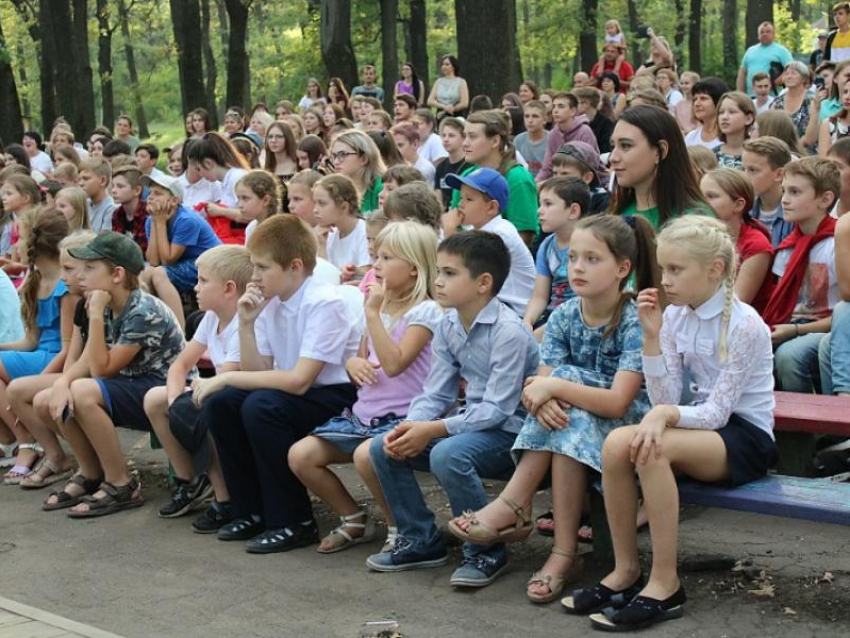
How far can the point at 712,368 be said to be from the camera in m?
5.07

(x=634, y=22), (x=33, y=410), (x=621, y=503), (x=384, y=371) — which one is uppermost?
(x=634, y=22)

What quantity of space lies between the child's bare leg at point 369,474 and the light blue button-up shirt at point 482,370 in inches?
10.8

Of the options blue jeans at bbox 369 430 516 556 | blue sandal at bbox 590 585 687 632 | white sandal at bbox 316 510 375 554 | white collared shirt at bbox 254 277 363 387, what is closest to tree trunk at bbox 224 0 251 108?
white collared shirt at bbox 254 277 363 387

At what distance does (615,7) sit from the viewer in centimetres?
4078

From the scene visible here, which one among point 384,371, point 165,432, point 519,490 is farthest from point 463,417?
point 165,432

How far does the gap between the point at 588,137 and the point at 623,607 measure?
8.45 m

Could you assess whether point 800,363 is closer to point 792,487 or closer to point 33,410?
point 792,487

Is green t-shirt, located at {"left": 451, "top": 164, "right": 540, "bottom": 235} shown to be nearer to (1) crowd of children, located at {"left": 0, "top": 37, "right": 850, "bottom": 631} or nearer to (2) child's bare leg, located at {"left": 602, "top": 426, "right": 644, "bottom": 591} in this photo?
(1) crowd of children, located at {"left": 0, "top": 37, "right": 850, "bottom": 631}

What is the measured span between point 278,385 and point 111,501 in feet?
5.18

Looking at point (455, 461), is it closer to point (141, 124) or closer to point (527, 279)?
point (527, 279)

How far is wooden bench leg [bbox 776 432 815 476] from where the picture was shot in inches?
223

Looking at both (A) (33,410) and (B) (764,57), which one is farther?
(B) (764,57)

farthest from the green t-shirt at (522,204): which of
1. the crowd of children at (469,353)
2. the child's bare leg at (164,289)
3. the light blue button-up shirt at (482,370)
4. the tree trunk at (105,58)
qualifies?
the tree trunk at (105,58)

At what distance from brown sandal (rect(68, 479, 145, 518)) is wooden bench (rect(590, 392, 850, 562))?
2997 millimetres
